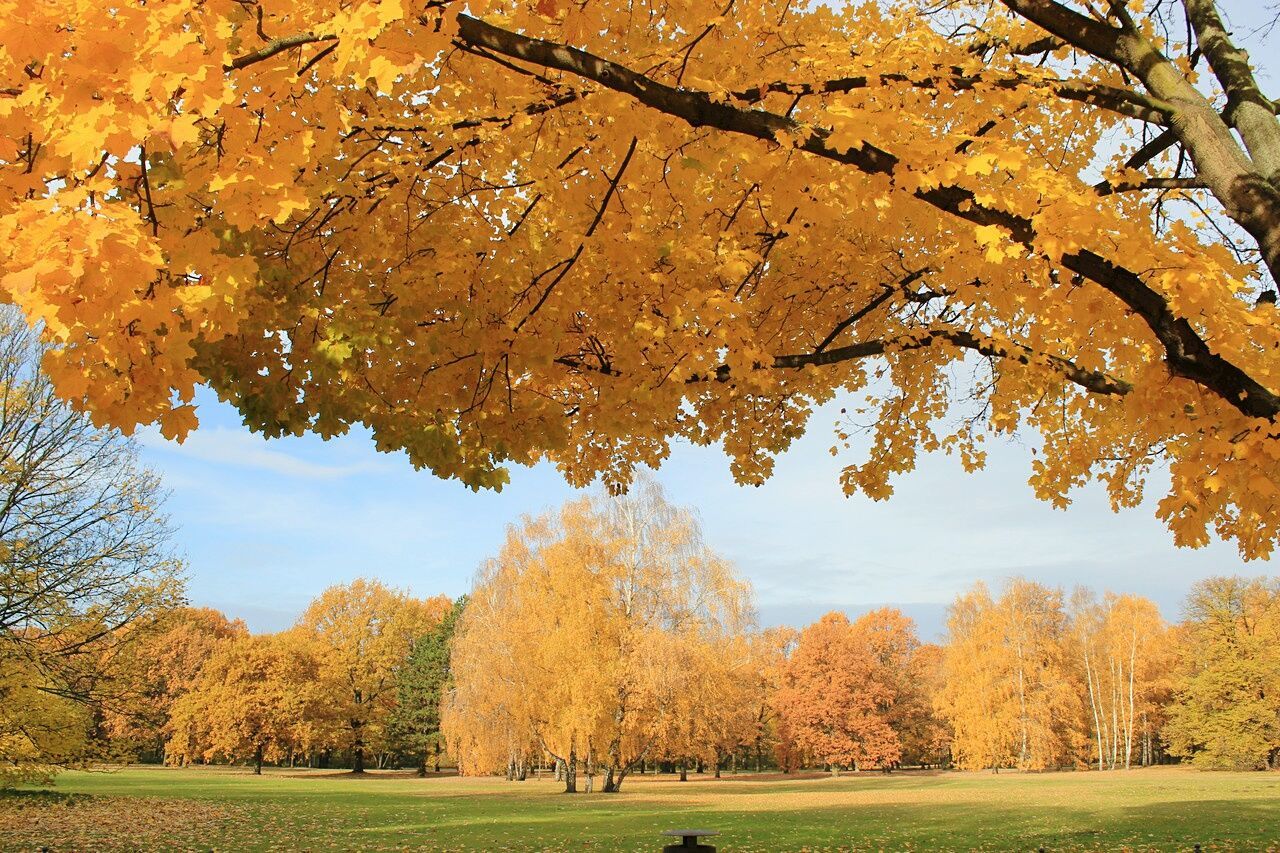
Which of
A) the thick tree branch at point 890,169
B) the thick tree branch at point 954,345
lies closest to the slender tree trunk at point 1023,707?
the thick tree branch at point 954,345

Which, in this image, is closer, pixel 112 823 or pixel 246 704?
pixel 112 823

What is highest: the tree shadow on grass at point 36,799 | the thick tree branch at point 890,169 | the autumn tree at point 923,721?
the thick tree branch at point 890,169

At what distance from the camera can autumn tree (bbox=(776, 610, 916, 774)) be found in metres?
50.4

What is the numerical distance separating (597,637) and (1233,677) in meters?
35.2

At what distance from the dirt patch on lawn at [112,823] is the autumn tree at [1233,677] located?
45.7 meters

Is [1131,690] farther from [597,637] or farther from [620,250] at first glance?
[620,250]

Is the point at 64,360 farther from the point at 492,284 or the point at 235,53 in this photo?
the point at 492,284

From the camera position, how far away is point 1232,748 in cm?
4281

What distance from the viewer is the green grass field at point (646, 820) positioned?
14.5 m

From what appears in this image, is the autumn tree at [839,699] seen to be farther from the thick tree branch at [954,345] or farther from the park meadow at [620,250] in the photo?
the thick tree branch at [954,345]

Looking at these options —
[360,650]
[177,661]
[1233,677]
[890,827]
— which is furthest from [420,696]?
[1233,677]

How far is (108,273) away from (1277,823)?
21125 mm

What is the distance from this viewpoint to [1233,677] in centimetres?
4316

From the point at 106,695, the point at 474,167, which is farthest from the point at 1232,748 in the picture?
the point at 474,167
